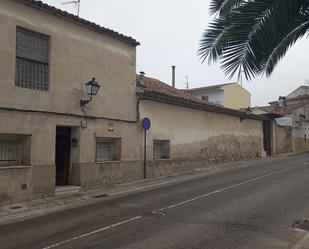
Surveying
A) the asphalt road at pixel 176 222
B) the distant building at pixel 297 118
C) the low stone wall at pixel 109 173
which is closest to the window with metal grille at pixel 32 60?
the low stone wall at pixel 109 173

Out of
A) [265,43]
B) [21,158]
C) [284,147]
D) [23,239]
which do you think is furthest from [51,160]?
[284,147]

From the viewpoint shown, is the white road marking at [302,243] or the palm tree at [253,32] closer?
the palm tree at [253,32]

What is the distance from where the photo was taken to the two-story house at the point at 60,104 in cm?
1305

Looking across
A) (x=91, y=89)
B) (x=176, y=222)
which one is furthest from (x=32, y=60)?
(x=176, y=222)

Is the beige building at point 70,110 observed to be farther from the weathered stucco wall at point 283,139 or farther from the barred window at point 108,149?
the weathered stucco wall at point 283,139

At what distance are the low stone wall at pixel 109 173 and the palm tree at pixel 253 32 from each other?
10048 millimetres

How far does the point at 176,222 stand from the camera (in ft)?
31.0

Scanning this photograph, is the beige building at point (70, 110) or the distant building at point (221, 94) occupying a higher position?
the distant building at point (221, 94)

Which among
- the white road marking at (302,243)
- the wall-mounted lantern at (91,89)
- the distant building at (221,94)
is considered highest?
the distant building at (221,94)

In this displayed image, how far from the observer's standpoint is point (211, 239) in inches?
313

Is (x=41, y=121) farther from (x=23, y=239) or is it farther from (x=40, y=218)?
(x=23, y=239)

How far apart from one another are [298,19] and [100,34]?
1160 centimetres

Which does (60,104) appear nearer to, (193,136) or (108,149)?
(108,149)

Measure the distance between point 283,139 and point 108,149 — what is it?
27.9 metres
